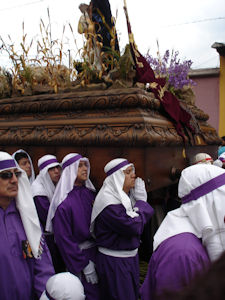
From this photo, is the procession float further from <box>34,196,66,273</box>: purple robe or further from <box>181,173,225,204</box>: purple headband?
<box>181,173,225,204</box>: purple headband

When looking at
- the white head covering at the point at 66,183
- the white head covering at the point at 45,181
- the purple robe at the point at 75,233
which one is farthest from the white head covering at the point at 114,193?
the white head covering at the point at 45,181

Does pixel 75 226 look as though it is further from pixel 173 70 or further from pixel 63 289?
pixel 173 70

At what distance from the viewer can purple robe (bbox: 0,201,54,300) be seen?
169cm

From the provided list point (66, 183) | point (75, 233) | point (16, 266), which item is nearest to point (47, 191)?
point (66, 183)

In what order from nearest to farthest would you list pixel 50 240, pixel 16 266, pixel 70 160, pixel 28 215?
pixel 16 266 → pixel 28 215 → pixel 50 240 → pixel 70 160

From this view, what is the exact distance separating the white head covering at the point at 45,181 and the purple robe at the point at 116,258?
0.70m

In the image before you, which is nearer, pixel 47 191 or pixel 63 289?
pixel 63 289

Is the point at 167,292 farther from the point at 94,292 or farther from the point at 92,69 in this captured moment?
the point at 92,69

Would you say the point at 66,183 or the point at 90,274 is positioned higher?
the point at 66,183

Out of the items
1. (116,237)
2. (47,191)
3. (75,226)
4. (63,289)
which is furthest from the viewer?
(47,191)

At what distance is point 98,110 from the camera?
128 inches

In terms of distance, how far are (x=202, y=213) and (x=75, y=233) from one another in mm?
1485

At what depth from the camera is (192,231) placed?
4.81ft

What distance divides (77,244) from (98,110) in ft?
4.38
